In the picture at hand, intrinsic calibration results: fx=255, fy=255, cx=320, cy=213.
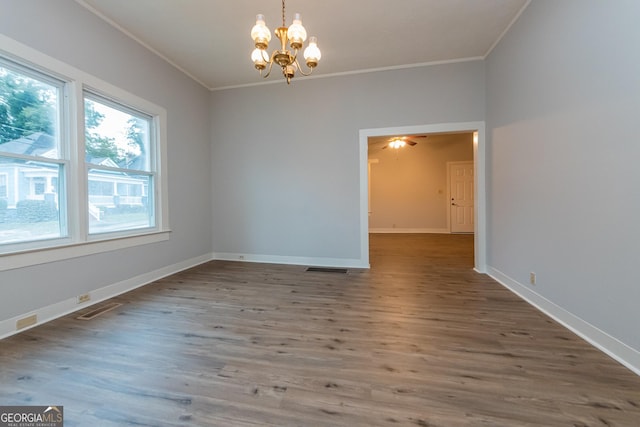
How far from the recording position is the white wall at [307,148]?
3.83 metres

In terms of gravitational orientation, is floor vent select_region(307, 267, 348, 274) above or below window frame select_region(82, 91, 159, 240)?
below

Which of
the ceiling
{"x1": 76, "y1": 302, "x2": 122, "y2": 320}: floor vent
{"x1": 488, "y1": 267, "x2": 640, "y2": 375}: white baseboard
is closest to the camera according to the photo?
{"x1": 488, "y1": 267, "x2": 640, "y2": 375}: white baseboard

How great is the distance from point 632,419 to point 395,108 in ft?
12.4

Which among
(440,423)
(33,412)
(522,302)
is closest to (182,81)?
(33,412)

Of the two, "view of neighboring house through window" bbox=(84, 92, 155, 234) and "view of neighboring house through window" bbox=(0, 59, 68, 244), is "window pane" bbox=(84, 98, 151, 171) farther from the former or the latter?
"view of neighboring house through window" bbox=(0, 59, 68, 244)

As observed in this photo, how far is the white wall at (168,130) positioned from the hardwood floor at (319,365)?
1.22ft

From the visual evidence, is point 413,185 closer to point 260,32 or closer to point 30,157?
point 260,32

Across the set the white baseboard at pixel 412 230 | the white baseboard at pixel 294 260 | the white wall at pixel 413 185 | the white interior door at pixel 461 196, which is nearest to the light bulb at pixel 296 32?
the white baseboard at pixel 294 260

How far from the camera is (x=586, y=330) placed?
1940 millimetres

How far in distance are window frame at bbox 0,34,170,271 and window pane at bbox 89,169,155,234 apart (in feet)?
0.37

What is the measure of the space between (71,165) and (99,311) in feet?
4.80

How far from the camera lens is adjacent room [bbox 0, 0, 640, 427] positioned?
148 centimetres

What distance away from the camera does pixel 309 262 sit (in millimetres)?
4324

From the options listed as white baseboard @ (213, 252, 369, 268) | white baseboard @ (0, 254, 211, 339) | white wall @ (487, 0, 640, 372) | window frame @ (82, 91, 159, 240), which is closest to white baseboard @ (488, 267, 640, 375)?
white wall @ (487, 0, 640, 372)
